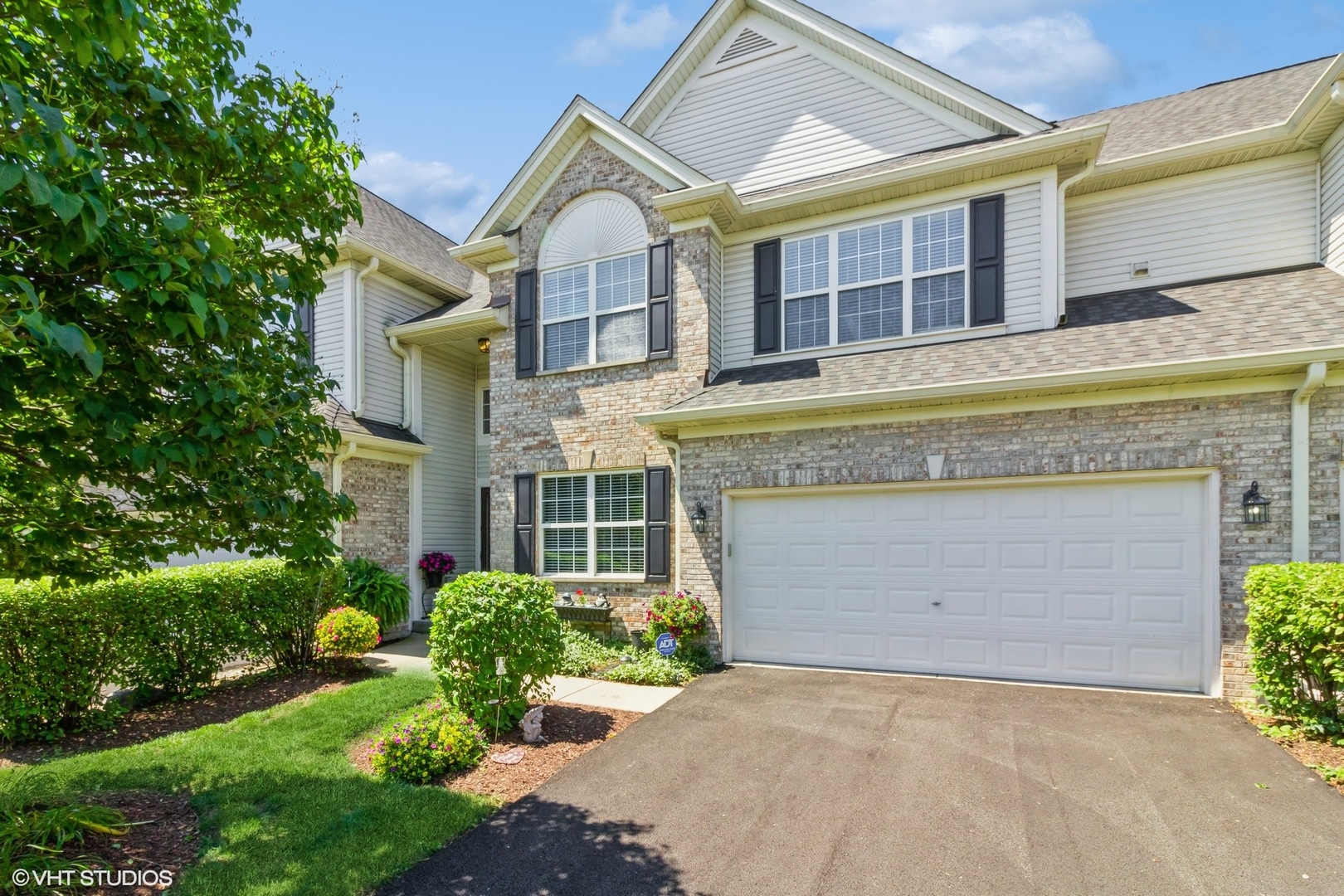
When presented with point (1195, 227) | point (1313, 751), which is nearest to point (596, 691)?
point (1313, 751)

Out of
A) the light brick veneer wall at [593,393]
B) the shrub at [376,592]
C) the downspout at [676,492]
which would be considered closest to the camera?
the downspout at [676,492]

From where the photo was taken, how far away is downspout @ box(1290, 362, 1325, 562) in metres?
6.18

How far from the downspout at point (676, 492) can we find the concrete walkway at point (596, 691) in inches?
64.1

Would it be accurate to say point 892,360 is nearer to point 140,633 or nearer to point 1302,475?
point 1302,475

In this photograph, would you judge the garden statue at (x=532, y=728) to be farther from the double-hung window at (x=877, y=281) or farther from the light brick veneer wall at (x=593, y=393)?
the double-hung window at (x=877, y=281)

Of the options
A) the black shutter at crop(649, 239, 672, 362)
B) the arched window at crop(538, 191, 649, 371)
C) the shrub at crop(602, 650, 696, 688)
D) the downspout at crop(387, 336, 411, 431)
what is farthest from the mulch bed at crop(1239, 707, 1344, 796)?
the downspout at crop(387, 336, 411, 431)

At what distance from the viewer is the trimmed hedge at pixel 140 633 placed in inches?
229

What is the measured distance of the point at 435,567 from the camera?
11.8 meters

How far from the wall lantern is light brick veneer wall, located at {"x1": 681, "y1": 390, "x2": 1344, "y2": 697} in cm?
6

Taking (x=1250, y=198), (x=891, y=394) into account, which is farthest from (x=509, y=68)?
(x=1250, y=198)

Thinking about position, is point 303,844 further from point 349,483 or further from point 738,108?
point 738,108

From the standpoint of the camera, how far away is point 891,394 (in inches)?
294

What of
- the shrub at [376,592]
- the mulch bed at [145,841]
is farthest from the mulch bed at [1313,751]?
the shrub at [376,592]

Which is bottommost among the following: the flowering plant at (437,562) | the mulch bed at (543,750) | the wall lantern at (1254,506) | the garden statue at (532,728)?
the mulch bed at (543,750)
